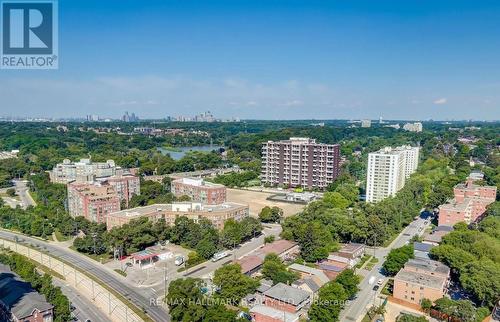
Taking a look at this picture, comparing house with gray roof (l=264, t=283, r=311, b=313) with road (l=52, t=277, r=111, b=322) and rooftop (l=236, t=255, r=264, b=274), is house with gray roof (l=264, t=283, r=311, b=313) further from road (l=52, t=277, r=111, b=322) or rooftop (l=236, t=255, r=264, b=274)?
road (l=52, t=277, r=111, b=322)

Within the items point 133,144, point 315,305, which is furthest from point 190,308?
point 133,144

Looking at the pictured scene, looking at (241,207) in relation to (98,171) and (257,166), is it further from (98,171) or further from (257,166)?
(257,166)

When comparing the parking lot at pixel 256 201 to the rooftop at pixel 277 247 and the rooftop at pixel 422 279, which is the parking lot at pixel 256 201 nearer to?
the rooftop at pixel 277 247

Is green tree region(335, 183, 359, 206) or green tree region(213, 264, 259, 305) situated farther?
green tree region(335, 183, 359, 206)

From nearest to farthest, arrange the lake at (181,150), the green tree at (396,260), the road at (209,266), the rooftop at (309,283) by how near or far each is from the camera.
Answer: the rooftop at (309,283)
the road at (209,266)
the green tree at (396,260)
the lake at (181,150)

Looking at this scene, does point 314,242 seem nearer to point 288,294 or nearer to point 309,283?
point 309,283

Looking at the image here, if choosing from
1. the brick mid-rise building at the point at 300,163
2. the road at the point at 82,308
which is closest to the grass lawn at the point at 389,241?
the brick mid-rise building at the point at 300,163

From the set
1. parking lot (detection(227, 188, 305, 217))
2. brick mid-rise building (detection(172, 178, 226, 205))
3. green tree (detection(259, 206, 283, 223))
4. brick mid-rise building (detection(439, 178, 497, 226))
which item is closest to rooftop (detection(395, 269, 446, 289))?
brick mid-rise building (detection(439, 178, 497, 226))
